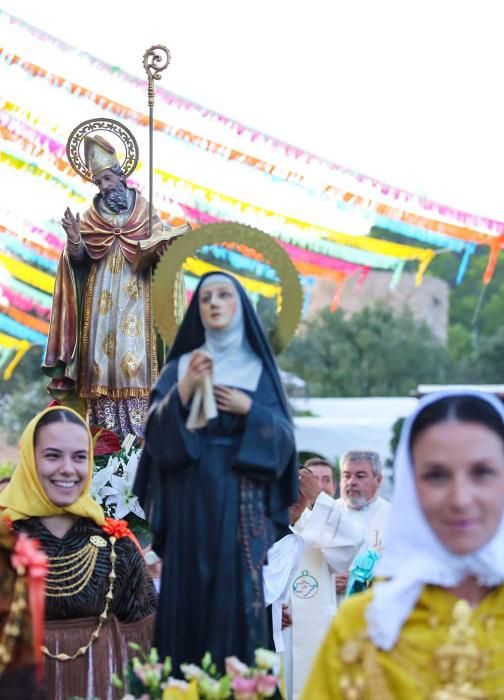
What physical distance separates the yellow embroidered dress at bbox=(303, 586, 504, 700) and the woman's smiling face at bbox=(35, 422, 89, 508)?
207cm

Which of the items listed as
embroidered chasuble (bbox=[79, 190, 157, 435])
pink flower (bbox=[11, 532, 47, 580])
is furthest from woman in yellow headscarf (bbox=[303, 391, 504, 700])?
embroidered chasuble (bbox=[79, 190, 157, 435])

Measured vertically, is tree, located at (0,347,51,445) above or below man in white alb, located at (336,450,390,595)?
above

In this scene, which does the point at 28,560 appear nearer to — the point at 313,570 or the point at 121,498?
the point at 121,498

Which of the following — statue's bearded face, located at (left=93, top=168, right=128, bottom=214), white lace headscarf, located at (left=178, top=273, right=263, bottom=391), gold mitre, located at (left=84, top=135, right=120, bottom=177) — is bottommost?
white lace headscarf, located at (left=178, top=273, right=263, bottom=391)

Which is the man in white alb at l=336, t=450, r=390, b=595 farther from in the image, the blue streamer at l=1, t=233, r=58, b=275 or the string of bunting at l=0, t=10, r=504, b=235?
the blue streamer at l=1, t=233, r=58, b=275

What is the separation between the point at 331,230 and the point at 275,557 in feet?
25.4

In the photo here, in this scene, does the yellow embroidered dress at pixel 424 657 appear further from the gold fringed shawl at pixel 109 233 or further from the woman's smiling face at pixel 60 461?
the gold fringed shawl at pixel 109 233

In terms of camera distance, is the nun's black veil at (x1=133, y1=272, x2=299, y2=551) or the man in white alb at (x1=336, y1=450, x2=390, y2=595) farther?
the man in white alb at (x1=336, y1=450, x2=390, y2=595)

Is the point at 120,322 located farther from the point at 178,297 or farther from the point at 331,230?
the point at 331,230

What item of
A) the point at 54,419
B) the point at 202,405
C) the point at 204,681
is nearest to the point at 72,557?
the point at 54,419

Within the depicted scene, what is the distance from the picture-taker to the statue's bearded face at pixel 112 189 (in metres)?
7.88

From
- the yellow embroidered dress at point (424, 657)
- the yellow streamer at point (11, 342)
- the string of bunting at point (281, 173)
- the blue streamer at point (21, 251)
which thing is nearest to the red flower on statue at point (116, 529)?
the yellow embroidered dress at point (424, 657)

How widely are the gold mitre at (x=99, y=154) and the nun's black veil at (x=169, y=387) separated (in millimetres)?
3174

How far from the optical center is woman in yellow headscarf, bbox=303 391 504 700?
339cm
